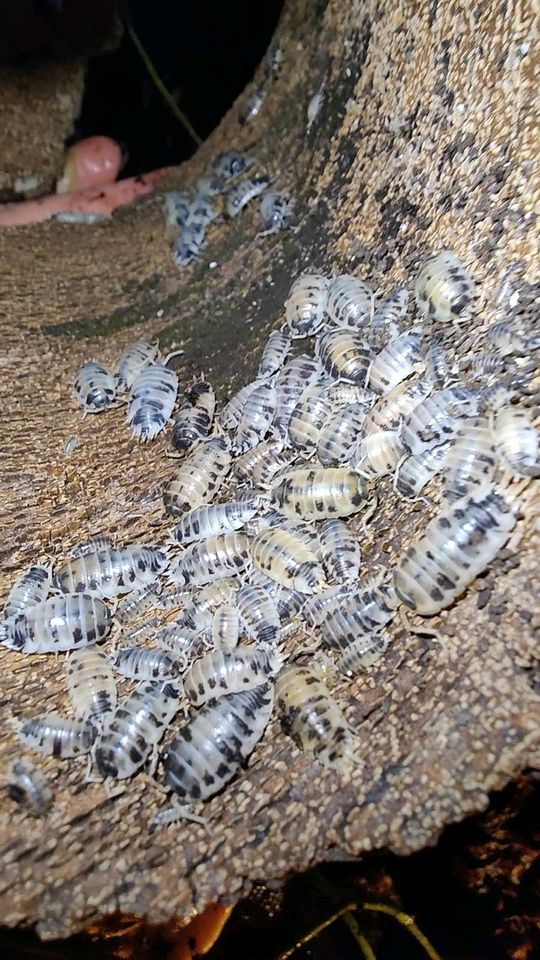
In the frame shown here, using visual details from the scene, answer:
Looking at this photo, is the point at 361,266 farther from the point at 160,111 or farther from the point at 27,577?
the point at 160,111

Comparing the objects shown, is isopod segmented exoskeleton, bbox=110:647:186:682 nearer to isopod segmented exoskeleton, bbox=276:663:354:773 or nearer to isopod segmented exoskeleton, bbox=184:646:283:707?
isopod segmented exoskeleton, bbox=184:646:283:707

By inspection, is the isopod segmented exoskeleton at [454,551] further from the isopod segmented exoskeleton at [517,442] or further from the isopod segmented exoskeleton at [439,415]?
the isopod segmented exoskeleton at [439,415]

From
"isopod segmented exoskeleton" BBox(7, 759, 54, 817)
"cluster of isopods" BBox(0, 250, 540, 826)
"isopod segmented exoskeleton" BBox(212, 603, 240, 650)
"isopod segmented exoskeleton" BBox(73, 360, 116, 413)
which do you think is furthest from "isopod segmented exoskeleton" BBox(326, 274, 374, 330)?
"isopod segmented exoskeleton" BBox(7, 759, 54, 817)

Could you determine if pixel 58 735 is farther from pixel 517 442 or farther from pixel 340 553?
pixel 517 442

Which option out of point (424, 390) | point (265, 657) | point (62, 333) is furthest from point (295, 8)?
point (265, 657)

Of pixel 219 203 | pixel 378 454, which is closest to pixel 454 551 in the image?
pixel 378 454

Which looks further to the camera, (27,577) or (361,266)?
(361,266)
